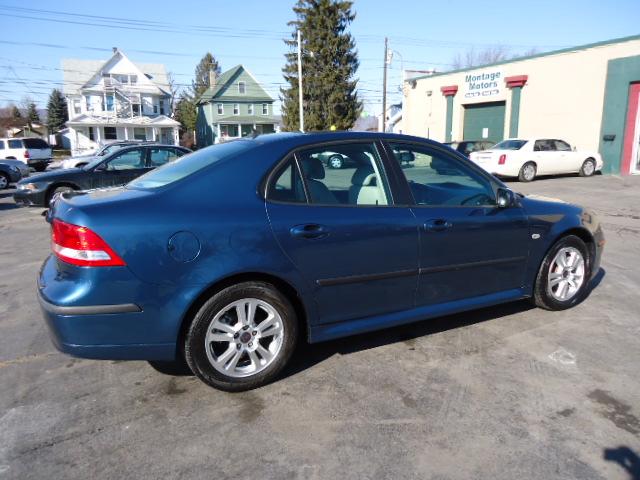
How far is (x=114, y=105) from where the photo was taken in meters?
53.2

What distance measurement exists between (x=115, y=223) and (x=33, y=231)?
25.8 feet

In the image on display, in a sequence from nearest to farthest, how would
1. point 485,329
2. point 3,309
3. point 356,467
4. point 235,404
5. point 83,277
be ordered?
1. point 356,467
2. point 83,277
3. point 235,404
4. point 485,329
5. point 3,309

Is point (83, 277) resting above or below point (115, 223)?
below

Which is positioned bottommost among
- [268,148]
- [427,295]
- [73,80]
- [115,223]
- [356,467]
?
[356,467]

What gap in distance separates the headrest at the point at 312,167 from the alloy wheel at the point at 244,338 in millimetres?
920

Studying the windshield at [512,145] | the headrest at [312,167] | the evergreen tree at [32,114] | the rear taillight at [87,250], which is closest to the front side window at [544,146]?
the windshield at [512,145]

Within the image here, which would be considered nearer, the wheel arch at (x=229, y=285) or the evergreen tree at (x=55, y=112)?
the wheel arch at (x=229, y=285)

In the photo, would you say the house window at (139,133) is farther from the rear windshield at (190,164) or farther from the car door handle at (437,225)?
the car door handle at (437,225)

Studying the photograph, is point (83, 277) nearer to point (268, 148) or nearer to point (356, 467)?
point (268, 148)

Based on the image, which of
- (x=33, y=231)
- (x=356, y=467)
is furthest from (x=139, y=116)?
(x=356, y=467)

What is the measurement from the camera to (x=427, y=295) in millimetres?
3707

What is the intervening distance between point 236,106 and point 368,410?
5831 cm

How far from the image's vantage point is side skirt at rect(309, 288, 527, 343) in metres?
3.37

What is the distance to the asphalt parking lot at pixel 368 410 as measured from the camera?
2486mm
